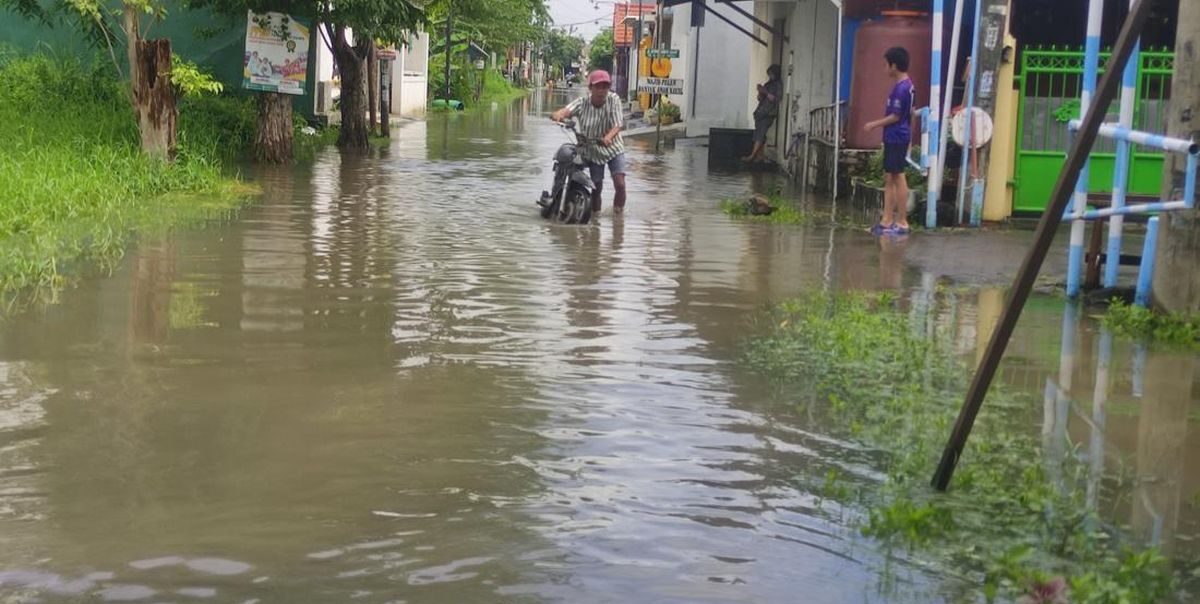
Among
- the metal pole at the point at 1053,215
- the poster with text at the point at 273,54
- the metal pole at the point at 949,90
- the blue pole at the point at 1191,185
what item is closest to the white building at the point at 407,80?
the poster with text at the point at 273,54

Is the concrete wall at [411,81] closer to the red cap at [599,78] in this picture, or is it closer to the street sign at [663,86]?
the street sign at [663,86]

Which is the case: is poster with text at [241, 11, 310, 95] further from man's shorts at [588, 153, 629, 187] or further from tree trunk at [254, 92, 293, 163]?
man's shorts at [588, 153, 629, 187]

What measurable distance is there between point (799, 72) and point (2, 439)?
1812 cm

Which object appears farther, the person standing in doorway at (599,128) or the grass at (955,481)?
the person standing in doorway at (599,128)

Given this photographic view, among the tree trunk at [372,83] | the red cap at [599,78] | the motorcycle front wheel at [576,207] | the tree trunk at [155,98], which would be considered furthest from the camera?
the tree trunk at [372,83]

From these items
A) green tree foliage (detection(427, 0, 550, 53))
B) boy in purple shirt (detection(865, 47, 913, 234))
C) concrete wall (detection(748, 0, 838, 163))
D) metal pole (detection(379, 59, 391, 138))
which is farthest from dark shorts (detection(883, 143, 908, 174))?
green tree foliage (detection(427, 0, 550, 53))

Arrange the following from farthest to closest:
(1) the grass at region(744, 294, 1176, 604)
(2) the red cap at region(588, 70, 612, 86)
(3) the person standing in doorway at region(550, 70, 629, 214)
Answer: (3) the person standing in doorway at region(550, 70, 629, 214)
(2) the red cap at region(588, 70, 612, 86)
(1) the grass at region(744, 294, 1176, 604)

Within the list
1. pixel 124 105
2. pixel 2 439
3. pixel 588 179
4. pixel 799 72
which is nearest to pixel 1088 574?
pixel 2 439

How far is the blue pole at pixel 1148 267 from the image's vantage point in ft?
27.7

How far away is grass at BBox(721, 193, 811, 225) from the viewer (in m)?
14.4

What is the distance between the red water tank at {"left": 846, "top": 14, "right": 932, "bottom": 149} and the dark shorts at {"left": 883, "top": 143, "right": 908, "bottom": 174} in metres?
4.20

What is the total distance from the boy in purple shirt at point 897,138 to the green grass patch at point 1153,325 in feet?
14.7

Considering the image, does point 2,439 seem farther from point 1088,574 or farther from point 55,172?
point 55,172

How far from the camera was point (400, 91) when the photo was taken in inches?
1543
